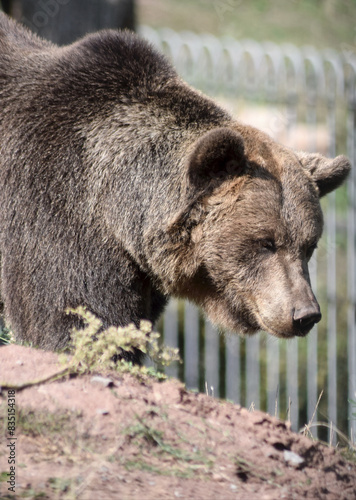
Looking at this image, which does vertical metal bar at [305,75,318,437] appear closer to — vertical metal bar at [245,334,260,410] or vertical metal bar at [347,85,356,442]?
vertical metal bar at [347,85,356,442]

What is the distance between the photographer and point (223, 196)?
15.1 feet

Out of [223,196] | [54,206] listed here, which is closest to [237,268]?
[223,196]

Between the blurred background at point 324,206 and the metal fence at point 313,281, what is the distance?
0.01m

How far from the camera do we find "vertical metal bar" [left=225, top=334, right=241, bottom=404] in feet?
30.4

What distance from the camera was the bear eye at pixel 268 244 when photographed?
4.53 metres

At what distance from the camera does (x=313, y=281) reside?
9.74 meters

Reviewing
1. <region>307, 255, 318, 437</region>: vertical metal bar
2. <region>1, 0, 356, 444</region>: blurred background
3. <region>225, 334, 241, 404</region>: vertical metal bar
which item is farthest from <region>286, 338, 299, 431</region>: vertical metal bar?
<region>225, 334, 241, 404</region>: vertical metal bar

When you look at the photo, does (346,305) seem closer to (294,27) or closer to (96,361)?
(96,361)

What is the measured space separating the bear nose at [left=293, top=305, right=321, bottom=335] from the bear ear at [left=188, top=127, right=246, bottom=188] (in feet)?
3.36

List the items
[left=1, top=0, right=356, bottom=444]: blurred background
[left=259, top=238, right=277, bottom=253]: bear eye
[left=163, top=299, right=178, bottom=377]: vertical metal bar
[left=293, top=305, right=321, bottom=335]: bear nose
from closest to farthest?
1. [left=293, top=305, right=321, bottom=335]: bear nose
2. [left=259, top=238, right=277, bottom=253]: bear eye
3. [left=1, top=0, right=356, bottom=444]: blurred background
4. [left=163, top=299, right=178, bottom=377]: vertical metal bar

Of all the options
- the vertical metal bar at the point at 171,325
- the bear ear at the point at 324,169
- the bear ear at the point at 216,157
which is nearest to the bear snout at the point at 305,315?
the bear ear at the point at 216,157

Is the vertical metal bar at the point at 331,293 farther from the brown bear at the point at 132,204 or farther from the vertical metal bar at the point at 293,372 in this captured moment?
the brown bear at the point at 132,204

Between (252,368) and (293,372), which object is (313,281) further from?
(252,368)

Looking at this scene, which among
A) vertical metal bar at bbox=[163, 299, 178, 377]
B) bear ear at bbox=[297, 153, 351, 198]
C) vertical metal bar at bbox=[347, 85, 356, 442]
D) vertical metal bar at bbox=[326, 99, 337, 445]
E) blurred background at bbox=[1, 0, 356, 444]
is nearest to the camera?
bear ear at bbox=[297, 153, 351, 198]
